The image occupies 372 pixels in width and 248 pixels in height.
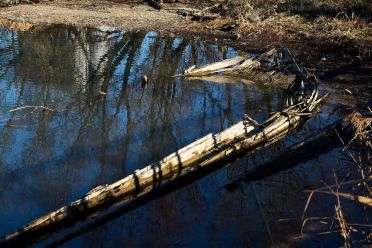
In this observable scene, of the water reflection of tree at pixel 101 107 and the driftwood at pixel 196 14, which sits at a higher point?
the driftwood at pixel 196 14

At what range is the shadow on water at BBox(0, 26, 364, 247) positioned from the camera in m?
5.96

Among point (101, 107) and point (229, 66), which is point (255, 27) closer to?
point (229, 66)

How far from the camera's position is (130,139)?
848 cm

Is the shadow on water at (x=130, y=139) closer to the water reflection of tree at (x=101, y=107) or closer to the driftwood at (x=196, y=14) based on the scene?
the water reflection of tree at (x=101, y=107)

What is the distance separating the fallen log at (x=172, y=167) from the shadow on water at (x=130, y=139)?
0.19 meters

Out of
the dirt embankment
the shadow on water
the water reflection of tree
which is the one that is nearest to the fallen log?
the shadow on water

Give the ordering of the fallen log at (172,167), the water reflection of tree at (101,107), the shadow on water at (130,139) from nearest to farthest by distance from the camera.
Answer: the fallen log at (172,167) < the shadow on water at (130,139) < the water reflection of tree at (101,107)

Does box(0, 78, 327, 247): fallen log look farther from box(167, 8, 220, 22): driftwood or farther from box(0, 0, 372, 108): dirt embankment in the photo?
box(167, 8, 220, 22): driftwood

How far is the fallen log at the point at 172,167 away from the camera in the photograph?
5633mm

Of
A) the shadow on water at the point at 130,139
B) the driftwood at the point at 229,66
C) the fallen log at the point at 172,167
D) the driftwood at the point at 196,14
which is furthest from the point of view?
the driftwood at the point at 196,14

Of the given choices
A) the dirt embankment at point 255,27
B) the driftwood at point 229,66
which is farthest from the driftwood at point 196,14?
the driftwood at point 229,66

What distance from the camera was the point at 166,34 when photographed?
1666cm

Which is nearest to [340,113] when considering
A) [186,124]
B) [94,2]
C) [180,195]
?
[186,124]

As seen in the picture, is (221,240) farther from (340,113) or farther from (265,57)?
(265,57)
